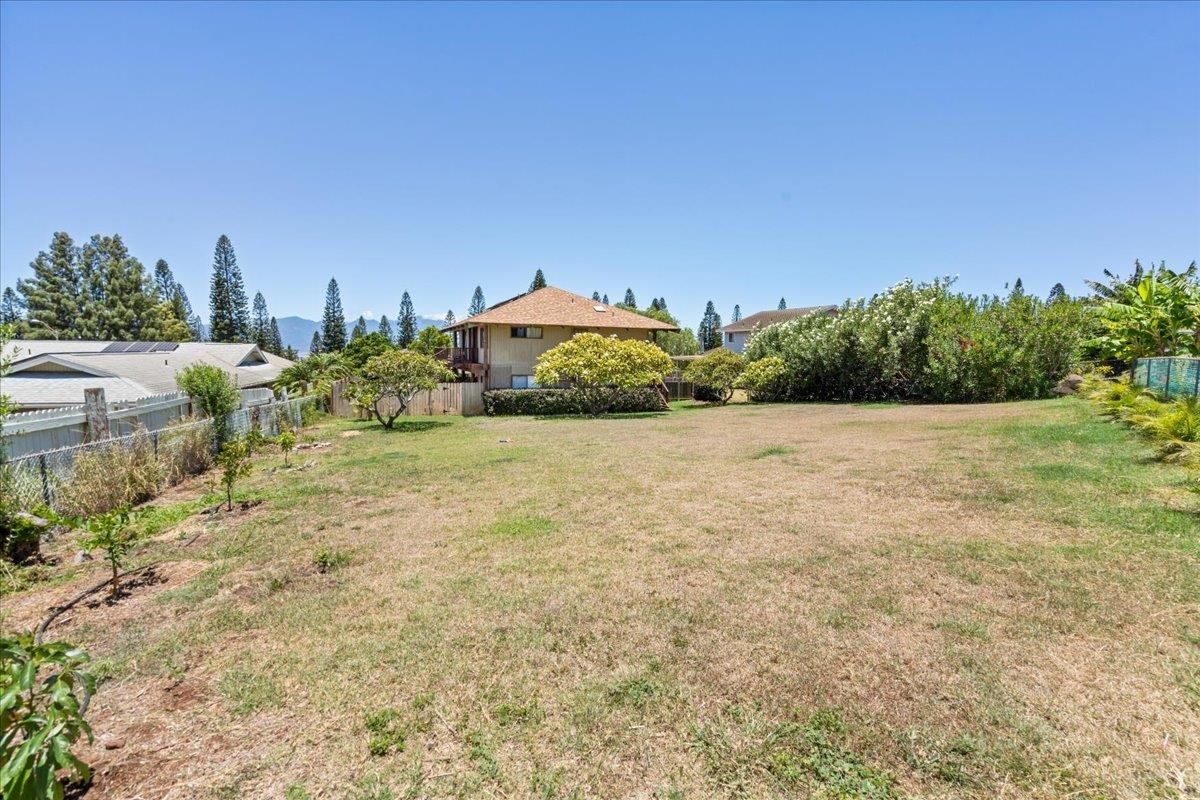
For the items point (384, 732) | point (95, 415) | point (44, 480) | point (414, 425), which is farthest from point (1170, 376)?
point (414, 425)

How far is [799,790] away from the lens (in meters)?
2.92

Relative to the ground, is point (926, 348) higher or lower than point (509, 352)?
lower

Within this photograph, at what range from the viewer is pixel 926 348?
77.9 ft

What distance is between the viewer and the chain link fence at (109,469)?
7.50m

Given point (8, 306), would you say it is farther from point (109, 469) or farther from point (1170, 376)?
point (1170, 376)

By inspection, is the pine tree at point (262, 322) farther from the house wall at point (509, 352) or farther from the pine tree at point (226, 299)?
the house wall at point (509, 352)

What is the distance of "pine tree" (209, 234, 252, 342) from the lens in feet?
187

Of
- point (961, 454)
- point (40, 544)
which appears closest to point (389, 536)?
point (40, 544)

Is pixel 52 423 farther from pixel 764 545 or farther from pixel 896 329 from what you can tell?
pixel 896 329

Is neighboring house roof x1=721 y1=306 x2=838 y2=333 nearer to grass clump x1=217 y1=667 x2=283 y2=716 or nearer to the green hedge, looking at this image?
the green hedge

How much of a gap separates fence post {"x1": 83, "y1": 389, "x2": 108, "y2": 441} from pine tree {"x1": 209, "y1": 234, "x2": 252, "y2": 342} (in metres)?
56.0

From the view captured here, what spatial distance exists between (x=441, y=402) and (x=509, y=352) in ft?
16.0

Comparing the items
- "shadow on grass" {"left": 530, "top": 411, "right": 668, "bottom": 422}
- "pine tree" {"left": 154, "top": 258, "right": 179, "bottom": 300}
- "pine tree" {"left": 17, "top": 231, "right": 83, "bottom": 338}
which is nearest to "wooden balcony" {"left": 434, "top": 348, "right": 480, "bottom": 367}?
"shadow on grass" {"left": 530, "top": 411, "right": 668, "bottom": 422}

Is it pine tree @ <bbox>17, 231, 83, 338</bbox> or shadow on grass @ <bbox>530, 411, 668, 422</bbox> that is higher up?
pine tree @ <bbox>17, 231, 83, 338</bbox>
